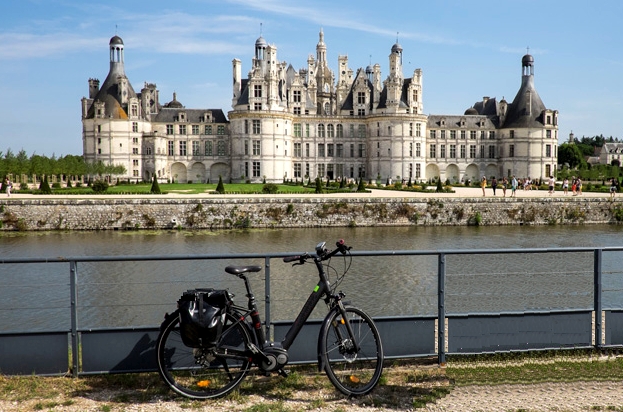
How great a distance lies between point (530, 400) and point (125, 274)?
6.01 meters

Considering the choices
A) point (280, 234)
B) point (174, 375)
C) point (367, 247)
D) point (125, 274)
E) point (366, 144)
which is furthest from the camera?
point (366, 144)

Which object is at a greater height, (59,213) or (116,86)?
(116,86)

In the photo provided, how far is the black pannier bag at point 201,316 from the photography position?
5.64 m

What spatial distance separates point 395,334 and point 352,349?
0.93m

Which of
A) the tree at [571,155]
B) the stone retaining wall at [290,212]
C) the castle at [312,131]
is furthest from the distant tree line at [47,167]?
the tree at [571,155]

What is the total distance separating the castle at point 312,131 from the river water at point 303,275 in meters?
35.2

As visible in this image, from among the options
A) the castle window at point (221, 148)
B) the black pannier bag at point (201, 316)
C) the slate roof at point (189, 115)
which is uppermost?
the slate roof at point (189, 115)

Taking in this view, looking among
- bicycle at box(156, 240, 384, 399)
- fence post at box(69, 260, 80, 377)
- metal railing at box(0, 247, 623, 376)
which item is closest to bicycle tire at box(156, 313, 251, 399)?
bicycle at box(156, 240, 384, 399)

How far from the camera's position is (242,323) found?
5.94 meters

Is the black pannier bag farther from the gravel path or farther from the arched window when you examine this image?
the arched window

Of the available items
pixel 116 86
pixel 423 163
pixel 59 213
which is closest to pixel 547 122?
pixel 423 163

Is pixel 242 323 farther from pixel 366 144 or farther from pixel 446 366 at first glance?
pixel 366 144

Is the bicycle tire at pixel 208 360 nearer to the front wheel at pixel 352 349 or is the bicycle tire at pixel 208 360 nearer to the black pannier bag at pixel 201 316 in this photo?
the black pannier bag at pixel 201 316

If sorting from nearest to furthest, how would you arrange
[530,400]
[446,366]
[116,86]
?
[530,400] → [446,366] → [116,86]
